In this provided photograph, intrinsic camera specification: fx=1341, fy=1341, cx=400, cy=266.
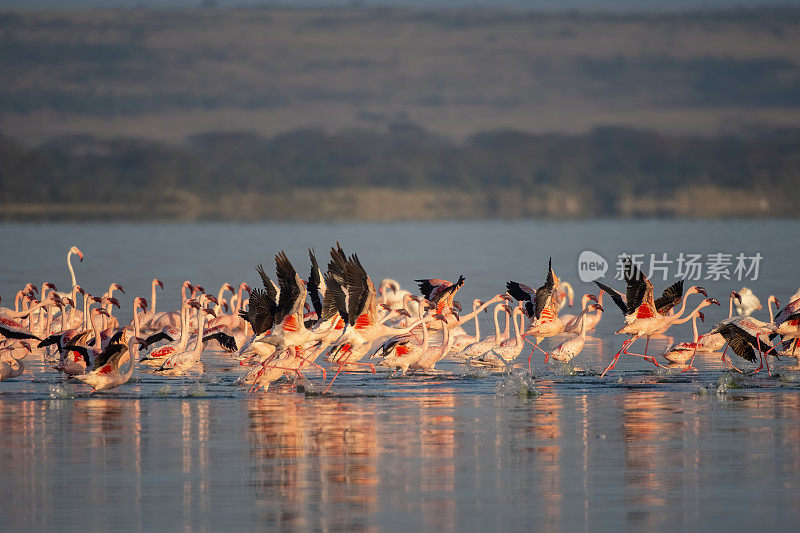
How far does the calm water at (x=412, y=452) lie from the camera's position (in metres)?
9.78

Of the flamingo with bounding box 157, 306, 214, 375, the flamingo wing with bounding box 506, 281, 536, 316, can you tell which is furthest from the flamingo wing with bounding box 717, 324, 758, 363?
the flamingo with bounding box 157, 306, 214, 375

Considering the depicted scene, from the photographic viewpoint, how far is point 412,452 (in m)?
11.9

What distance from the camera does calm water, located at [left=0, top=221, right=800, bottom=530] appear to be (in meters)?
9.78

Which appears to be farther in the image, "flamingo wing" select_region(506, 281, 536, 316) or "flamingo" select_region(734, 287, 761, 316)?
"flamingo" select_region(734, 287, 761, 316)

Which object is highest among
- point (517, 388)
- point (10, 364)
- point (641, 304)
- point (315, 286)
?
point (315, 286)

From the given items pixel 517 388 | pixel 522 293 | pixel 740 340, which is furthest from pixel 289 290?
pixel 740 340

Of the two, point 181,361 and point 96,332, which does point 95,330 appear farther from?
point 181,361

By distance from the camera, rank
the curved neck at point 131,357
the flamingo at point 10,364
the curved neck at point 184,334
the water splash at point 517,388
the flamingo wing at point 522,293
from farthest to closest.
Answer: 1. the flamingo wing at point 522,293
2. the curved neck at point 184,334
3. the flamingo at point 10,364
4. the curved neck at point 131,357
5. the water splash at point 517,388

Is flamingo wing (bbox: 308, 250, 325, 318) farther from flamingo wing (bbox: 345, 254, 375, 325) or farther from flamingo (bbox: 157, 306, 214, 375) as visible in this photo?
flamingo (bbox: 157, 306, 214, 375)

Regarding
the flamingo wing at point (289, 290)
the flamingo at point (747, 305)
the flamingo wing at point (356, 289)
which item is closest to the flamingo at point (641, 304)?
the flamingo wing at point (356, 289)

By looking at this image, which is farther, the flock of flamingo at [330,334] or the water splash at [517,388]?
the flock of flamingo at [330,334]

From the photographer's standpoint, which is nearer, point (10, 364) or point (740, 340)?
point (10, 364)

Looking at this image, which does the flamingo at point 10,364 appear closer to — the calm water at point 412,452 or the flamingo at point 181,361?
the calm water at point 412,452

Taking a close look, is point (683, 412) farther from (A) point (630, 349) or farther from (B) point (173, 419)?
(A) point (630, 349)
